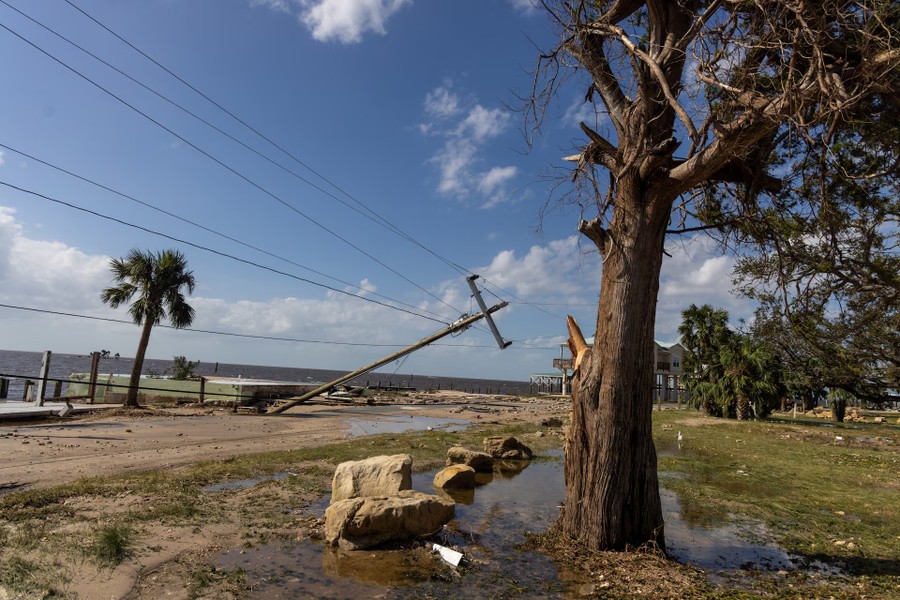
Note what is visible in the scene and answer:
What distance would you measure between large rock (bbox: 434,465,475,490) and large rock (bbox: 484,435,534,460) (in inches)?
155

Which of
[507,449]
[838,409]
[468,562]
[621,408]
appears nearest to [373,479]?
[468,562]

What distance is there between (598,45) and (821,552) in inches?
305

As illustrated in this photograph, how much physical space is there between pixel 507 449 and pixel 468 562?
8.65 m

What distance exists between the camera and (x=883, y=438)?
25.2 meters

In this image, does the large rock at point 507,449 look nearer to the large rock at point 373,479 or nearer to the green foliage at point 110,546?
the large rock at point 373,479

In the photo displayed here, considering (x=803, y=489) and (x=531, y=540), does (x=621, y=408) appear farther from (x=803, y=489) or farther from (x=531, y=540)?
(x=803, y=489)

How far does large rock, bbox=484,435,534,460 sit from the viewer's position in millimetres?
14628

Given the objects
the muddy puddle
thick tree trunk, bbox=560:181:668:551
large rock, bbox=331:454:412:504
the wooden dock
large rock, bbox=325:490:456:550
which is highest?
thick tree trunk, bbox=560:181:668:551

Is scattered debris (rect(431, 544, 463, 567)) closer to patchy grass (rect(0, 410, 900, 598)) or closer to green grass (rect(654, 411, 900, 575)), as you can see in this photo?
patchy grass (rect(0, 410, 900, 598))

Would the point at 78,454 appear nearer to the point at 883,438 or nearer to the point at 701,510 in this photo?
the point at 701,510

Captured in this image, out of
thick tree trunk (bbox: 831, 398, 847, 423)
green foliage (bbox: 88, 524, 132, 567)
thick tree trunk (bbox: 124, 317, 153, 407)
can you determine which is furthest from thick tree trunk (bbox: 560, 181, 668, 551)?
thick tree trunk (bbox: 831, 398, 847, 423)

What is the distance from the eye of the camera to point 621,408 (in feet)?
20.9

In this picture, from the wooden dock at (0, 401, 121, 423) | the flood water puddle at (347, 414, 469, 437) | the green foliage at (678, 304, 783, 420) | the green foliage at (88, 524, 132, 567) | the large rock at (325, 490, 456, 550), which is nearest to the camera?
the green foliage at (88, 524, 132, 567)

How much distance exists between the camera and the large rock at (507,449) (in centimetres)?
1463
